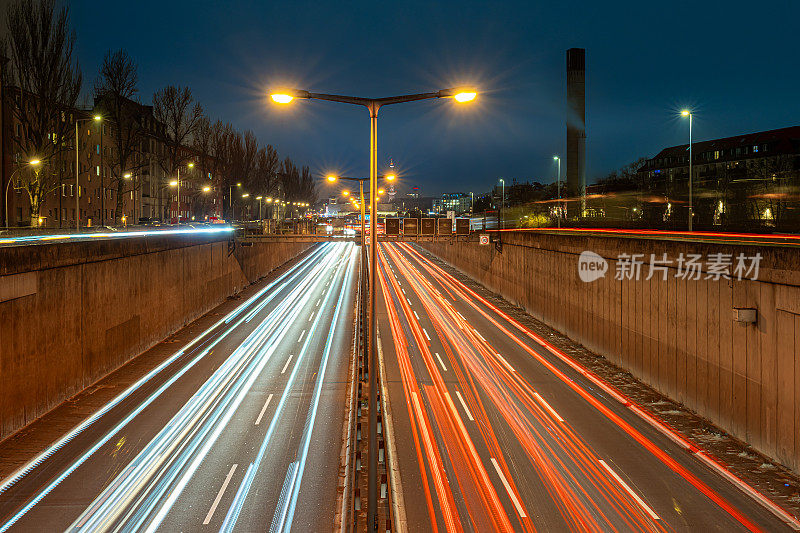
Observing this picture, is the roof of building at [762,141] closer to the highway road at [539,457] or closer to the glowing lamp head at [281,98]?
the highway road at [539,457]

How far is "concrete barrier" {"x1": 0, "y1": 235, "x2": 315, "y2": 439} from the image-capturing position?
586 inches

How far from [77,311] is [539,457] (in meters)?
15.7

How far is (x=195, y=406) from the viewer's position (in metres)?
18.6

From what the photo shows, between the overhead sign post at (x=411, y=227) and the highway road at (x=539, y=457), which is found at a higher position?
the overhead sign post at (x=411, y=227)

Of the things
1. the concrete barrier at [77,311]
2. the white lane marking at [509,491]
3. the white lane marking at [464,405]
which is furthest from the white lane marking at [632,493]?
the concrete barrier at [77,311]

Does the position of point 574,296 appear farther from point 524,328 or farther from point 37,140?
point 37,140

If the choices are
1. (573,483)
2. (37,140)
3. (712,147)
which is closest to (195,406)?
(573,483)

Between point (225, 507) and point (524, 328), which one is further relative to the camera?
point (524, 328)

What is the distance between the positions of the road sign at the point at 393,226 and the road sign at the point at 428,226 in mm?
1868

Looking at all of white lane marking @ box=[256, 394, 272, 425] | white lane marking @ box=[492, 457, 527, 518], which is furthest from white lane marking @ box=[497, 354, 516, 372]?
white lane marking @ box=[256, 394, 272, 425]

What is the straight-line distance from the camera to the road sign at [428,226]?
4369 cm

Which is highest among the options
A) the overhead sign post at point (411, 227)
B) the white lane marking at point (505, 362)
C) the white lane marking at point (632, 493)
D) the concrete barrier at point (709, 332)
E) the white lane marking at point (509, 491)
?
the overhead sign post at point (411, 227)

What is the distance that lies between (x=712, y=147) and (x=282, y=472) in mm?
90953

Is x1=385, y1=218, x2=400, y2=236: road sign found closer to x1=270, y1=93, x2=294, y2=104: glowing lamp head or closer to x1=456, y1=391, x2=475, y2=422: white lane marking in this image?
x1=456, y1=391, x2=475, y2=422: white lane marking
